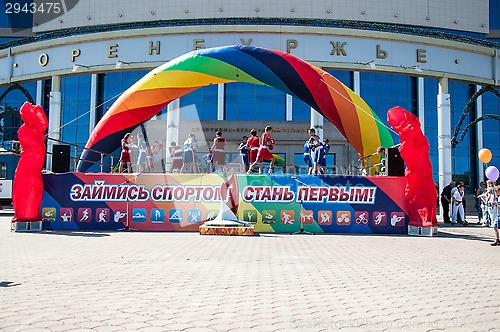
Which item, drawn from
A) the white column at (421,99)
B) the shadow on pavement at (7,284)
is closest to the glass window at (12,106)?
the white column at (421,99)

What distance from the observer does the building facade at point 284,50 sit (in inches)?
913

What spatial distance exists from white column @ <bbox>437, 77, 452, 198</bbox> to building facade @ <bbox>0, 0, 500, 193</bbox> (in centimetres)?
5

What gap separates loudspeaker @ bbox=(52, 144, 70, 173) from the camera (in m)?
13.2

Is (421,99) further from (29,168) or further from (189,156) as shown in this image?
(29,168)

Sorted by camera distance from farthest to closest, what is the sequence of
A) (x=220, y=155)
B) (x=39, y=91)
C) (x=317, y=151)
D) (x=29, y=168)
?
(x=39, y=91)
(x=220, y=155)
(x=317, y=151)
(x=29, y=168)

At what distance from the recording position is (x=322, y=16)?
1079 inches

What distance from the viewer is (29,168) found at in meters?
12.4

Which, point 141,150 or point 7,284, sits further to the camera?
point 141,150

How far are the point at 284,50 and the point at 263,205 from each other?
12567 mm

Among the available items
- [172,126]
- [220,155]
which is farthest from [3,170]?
[220,155]

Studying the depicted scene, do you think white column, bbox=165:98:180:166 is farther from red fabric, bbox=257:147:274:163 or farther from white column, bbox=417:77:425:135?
white column, bbox=417:77:425:135

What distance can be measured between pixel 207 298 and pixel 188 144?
10813 mm

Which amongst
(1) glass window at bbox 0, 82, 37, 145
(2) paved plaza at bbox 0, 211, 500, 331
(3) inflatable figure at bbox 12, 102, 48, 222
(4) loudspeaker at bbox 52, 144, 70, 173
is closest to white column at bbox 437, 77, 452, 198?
(2) paved plaza at bbox 0, 211, 500, 331

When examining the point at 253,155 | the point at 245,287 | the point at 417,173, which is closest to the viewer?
the point at 245,287
